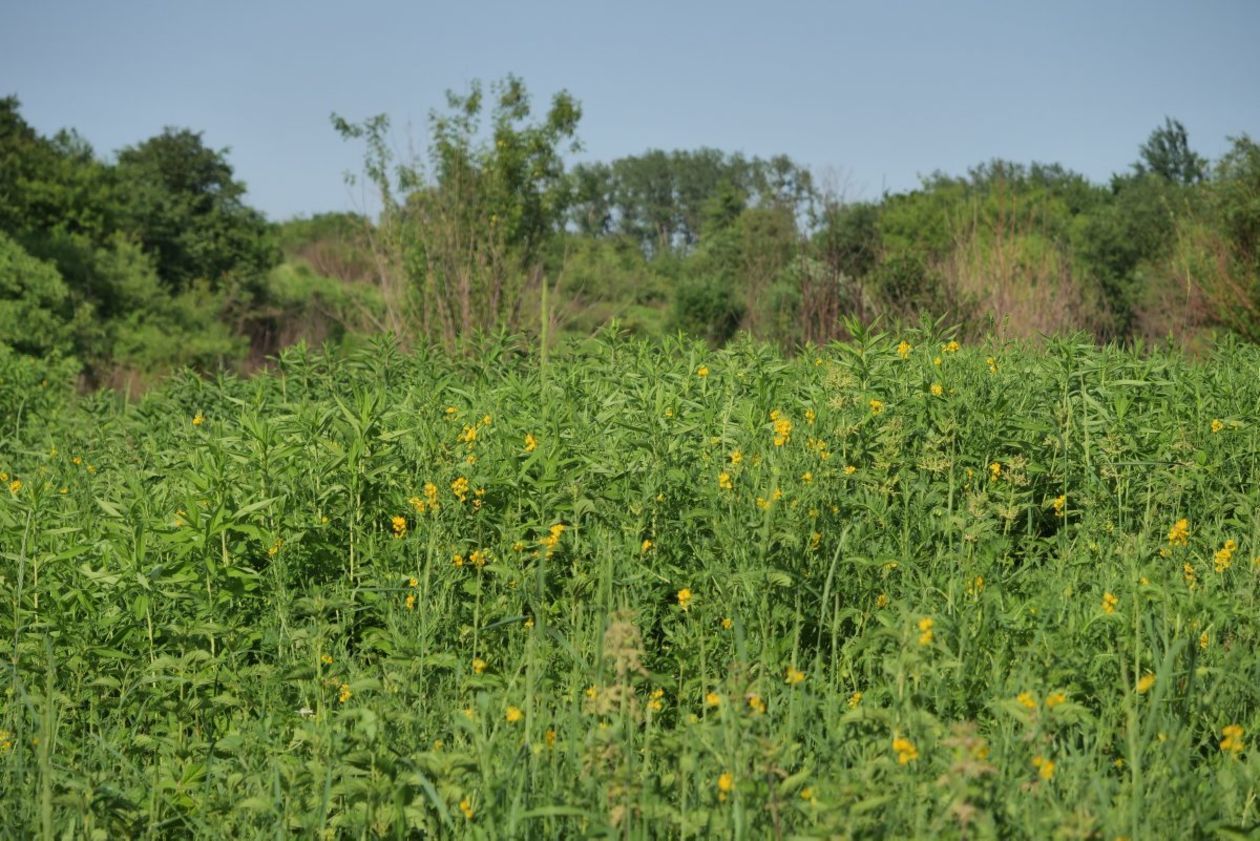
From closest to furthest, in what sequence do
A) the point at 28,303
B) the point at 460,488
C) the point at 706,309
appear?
the point at 460,488 → the point at 28,303 → the point at 706,309

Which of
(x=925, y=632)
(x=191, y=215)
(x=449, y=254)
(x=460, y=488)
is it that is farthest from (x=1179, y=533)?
(x=191, y=215)

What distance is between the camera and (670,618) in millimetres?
3533

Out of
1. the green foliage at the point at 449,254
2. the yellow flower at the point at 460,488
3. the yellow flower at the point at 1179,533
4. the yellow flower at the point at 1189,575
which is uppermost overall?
the green foliage at the point at 449,254

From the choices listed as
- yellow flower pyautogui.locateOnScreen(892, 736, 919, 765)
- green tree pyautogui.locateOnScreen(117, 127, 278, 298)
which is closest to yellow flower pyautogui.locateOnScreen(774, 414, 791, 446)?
yellow flower pyautogui.locateOnScreen(892, 736, 919, 765)

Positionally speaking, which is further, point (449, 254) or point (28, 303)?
point (28, 303)

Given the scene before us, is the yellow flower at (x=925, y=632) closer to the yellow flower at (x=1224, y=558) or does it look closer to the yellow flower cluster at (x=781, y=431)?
the yellow flower cluster at (x=781, y=431)

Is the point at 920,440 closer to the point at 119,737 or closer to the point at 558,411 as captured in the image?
the point at 558,411

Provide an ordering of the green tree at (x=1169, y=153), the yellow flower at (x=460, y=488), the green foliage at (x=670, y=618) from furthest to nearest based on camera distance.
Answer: the green tree at (x=1169, y=153), the yellow flower at (x=460, y=488), the green foliage at (x=670, y=618)

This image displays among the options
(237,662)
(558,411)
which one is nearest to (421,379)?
(558,411)

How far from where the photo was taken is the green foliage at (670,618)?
239 centimetres

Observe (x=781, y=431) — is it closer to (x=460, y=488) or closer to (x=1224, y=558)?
(x=460, y=488)

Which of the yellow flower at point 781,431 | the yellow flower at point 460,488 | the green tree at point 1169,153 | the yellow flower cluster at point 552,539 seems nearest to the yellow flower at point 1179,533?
the yellow flower at point 781,431

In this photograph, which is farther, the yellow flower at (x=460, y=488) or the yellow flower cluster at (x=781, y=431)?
the yellow flower cluster at (x=781, y=431)

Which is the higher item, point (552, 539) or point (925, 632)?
point (552, 539)
